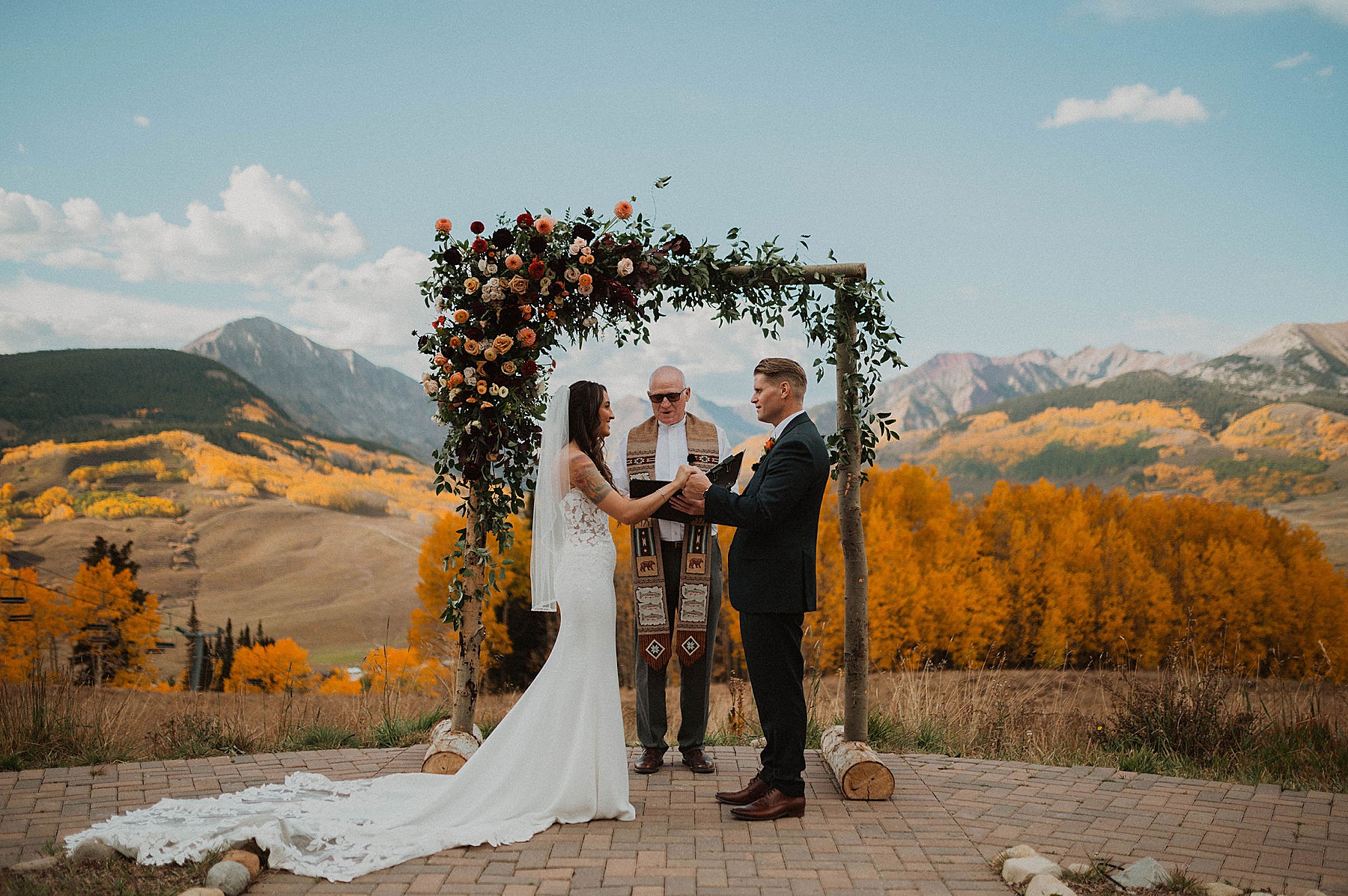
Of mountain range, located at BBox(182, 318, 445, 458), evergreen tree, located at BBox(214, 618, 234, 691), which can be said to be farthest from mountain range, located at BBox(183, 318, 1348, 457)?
evergreen tree, located at BBox(214, 618, 234, 691)

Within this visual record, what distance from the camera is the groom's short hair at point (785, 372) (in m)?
4.70

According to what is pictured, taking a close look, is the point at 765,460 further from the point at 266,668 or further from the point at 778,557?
the point at 266,668

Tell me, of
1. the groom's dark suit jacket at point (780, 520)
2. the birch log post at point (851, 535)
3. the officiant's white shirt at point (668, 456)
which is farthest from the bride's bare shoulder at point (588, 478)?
the birch log post at point (851, 535)

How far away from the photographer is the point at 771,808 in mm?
4691

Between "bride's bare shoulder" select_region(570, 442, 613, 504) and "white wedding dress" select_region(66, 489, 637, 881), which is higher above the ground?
"bride's bare shoulder" select_region(570, 442, 613, 504)

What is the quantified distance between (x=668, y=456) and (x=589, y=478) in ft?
3.67

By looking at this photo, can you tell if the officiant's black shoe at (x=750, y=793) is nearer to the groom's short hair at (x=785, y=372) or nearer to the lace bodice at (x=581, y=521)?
the lace bodice at (x=581, y=521)

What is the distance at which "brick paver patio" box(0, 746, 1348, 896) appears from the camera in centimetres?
384

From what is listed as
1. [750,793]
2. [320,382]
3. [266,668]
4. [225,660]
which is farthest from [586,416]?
[320,382]

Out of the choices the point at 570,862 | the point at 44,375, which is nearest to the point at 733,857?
the point at 570,862

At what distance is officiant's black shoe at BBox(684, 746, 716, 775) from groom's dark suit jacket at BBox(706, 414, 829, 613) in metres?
1.54

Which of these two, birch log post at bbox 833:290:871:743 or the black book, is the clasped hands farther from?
birch log post at bbox 833:290:871:743

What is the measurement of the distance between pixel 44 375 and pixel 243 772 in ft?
318

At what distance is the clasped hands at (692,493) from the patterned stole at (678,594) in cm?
73
